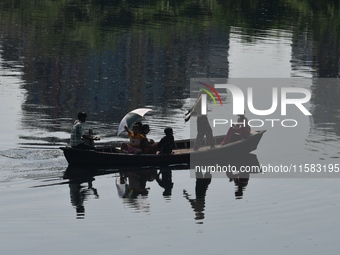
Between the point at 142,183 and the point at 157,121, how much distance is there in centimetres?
1171

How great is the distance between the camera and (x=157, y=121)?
54.6m

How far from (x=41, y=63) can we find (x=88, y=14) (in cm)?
2921

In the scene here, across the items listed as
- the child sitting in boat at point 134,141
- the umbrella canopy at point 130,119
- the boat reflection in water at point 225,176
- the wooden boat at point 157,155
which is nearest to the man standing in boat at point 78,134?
the wooden boat at point 157,155

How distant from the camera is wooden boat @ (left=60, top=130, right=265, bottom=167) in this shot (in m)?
44.2

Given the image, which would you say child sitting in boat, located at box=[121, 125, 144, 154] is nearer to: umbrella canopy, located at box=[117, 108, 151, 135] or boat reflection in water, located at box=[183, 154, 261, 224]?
umbrella canopy, located at box=[117, 108, 151, 135]

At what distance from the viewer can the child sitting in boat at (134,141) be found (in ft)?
148

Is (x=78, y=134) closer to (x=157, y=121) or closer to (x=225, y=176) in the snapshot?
(x=225, y=176)

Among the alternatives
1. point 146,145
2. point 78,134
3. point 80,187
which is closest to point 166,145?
point 146,145

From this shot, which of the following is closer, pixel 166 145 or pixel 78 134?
pixel 78 134

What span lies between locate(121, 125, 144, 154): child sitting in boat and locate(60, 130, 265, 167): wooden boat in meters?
0.31

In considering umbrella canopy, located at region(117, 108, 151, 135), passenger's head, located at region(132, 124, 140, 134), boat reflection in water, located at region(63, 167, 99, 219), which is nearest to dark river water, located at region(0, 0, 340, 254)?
boat reflection in water, located at region(63, 167, 99, 219)

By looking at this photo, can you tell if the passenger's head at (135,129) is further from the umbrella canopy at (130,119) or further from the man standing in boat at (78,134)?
the man standing in boat at (78,134)

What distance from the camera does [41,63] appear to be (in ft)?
241

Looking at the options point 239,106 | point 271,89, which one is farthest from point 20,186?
point 271,89
